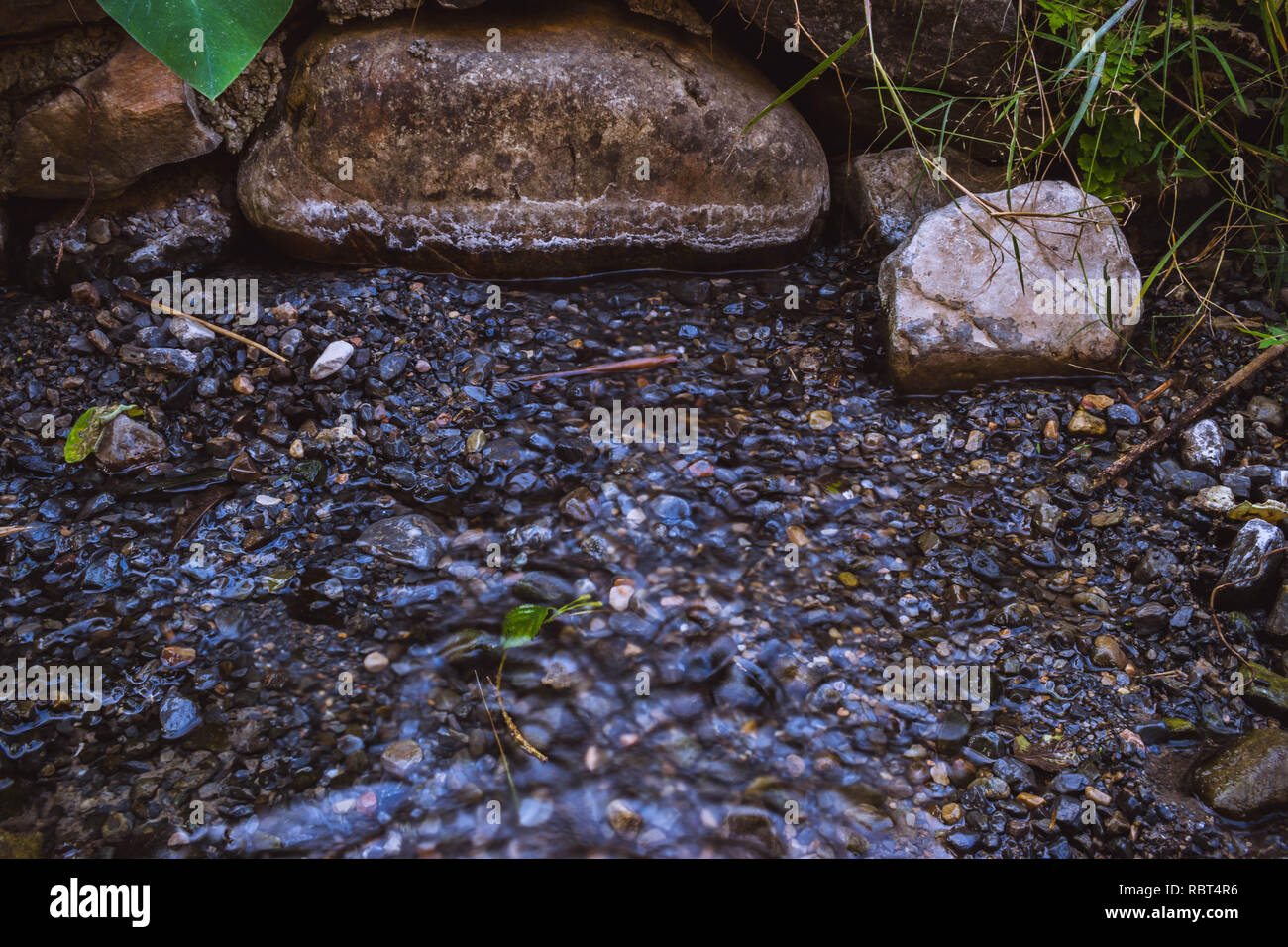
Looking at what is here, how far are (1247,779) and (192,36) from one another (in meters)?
2.79

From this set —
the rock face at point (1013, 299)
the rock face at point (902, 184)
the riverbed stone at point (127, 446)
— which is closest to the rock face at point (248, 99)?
the riverbed stone at point (127, 446)

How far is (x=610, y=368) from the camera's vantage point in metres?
2.76

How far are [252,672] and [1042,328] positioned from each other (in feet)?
7.73

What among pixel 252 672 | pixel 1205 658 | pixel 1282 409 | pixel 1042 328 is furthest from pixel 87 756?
pixel 1282 409

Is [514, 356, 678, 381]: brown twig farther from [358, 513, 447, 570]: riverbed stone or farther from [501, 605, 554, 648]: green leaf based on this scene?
[501, 605, 554, 648]: green leaf

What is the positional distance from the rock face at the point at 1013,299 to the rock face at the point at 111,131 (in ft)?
7.67

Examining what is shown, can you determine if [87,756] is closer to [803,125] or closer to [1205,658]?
[1205,658]

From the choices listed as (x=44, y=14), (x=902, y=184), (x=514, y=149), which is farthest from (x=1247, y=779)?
(x=44, y=14)

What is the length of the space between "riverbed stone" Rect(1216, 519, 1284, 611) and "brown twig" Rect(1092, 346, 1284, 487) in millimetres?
378

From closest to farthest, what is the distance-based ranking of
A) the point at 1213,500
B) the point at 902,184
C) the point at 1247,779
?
the point at 1247,779
the point at 1213,500
the point at 902,184

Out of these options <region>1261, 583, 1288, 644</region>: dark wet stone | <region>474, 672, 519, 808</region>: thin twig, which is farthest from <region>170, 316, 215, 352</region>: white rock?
<region>1261, 583, 1288, 644</region>: dark wet stone

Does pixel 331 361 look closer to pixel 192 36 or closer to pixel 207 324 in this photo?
pixel 207 324

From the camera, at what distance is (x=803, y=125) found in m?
3.15

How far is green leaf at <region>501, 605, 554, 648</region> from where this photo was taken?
204 centimetres
